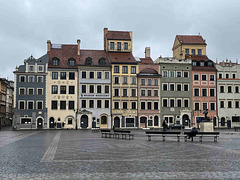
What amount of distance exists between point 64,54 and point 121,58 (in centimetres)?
1166

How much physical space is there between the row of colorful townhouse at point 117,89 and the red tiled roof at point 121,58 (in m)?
0.20

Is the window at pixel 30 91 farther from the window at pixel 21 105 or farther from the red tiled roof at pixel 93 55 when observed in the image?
the red tiled roof at pixel 93 55

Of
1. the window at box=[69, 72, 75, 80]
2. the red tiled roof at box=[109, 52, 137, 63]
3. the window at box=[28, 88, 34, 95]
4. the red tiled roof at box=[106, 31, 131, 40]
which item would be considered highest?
the red tiled roof at box=[106, 31, 131, 40]

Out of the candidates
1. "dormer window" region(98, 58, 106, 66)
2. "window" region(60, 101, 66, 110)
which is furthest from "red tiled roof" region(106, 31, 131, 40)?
"window" region(60, 101, 66, 110)

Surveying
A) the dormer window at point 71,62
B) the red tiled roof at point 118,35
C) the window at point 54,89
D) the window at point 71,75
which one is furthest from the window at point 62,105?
the red tiled roof at point 118,35

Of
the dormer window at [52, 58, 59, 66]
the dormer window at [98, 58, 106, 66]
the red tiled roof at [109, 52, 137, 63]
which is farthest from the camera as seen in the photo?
the red tiled roof at [109, 52, 137, 63]

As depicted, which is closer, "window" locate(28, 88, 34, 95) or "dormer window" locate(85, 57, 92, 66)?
"window" locate(28, 88, 34, 95)

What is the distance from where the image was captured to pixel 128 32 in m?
74.4

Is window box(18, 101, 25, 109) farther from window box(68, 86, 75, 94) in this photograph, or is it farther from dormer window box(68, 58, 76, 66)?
dormer window box(68, 58, 76, 66)

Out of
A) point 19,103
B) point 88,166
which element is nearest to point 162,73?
point 19,103

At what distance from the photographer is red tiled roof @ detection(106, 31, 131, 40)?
7188 cm

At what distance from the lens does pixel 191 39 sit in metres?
78.3

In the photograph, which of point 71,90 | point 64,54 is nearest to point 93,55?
point 64,54

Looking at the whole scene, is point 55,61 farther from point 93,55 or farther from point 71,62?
point 93,55
